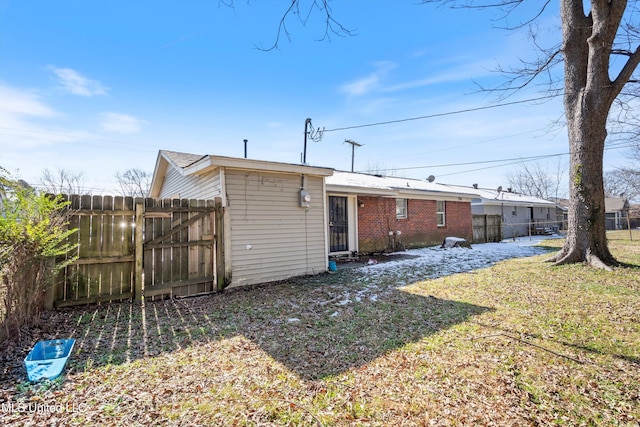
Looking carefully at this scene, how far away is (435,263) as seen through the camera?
30.8 ft

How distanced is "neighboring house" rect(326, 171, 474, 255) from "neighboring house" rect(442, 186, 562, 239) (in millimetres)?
6205

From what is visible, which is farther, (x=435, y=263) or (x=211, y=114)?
(x=211, y=114)

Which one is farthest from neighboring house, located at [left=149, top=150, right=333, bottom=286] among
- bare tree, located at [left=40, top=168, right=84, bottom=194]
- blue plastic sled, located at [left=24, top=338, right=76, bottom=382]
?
bare tree, located at [left=40, top=168, right=84, bottom=194]

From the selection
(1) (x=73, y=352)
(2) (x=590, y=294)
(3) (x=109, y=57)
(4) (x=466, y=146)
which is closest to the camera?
(1) (x=73, y=352)

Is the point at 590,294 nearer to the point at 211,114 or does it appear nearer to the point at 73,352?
the point at 73,352

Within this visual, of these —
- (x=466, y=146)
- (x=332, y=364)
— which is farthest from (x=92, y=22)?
(x=466, y=146)

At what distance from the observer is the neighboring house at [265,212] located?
6.21 meters

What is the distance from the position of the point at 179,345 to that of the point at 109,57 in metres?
9.28

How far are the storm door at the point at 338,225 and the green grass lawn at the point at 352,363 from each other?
507 cm

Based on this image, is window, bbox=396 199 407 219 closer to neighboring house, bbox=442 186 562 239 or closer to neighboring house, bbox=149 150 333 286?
neighboring house, bbox=149 150 333 286

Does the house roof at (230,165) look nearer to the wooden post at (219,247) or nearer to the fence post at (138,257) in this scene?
the wooden post at (219,247)

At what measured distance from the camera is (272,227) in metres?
6.82

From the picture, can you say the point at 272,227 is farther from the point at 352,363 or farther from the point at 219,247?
the point at 352,363

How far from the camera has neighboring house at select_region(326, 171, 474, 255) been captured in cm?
1056
